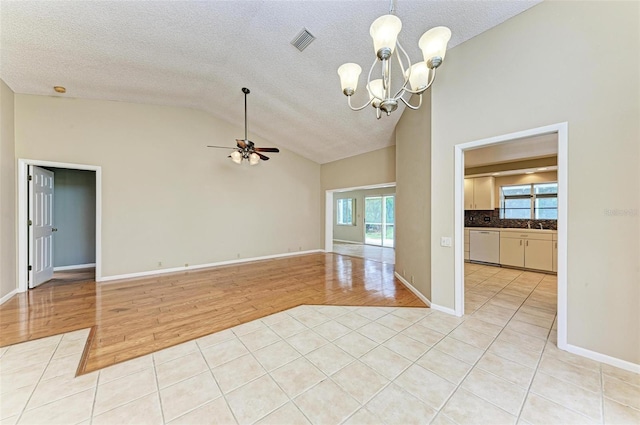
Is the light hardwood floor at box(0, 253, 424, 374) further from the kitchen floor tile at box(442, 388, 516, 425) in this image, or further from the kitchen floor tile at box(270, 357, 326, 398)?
the kitchen floor tile at box(442, 388, 516, 425)

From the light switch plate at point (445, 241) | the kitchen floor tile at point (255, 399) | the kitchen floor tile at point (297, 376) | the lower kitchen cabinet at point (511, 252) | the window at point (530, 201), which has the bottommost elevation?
the kitchen floor tile at point (255, 399)

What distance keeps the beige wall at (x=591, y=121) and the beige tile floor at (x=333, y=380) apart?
21.3 inches

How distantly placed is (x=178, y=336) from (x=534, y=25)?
488 centimetres

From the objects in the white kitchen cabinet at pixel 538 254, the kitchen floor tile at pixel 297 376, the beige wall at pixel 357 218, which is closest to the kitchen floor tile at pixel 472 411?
the kitchen floor tile at pixel 297 376

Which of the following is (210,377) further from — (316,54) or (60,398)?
(316,54)

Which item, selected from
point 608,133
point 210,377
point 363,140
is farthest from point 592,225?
point 363,140

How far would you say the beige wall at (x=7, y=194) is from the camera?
3.49 meters

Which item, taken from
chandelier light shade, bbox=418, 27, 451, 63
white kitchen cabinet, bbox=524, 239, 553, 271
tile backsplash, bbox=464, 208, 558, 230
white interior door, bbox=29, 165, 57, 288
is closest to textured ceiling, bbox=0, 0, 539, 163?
chandelier light shade, bbox=418, 27, 451, 63

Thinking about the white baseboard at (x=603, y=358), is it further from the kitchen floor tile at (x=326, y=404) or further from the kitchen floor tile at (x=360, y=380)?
the kitchen floor tile at (x=326, y=404)

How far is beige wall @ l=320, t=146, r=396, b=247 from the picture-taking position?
19.3ft

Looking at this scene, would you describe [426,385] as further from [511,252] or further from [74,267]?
[74,267]

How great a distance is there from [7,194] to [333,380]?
5443 millimetres

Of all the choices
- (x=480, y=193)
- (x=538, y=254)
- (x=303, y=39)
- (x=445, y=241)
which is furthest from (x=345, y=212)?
(x=303, y=39)

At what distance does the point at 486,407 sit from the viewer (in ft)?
5.24
